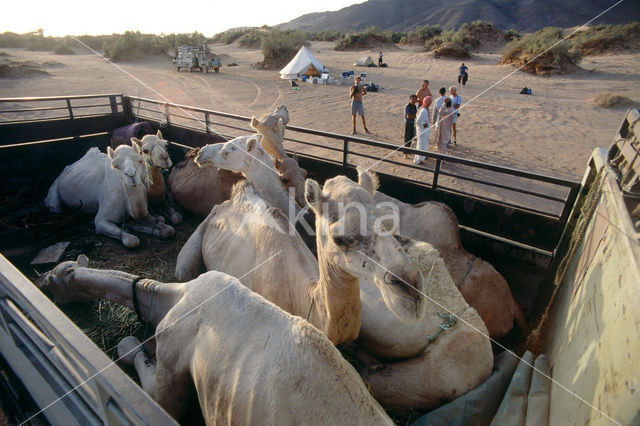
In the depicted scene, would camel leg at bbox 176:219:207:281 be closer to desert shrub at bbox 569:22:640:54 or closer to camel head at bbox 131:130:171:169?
camel head at bbox 131:130:171:169

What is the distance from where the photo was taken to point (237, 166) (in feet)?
15.6

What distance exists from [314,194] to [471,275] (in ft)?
6.77

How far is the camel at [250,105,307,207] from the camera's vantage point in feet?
16.9

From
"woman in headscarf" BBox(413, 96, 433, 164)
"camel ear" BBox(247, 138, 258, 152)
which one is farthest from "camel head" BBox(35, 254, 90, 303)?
"woman in headscarf" BBox(413, 96, 433, 164)

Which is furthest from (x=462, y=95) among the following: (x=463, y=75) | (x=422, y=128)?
(x=422, y=128)

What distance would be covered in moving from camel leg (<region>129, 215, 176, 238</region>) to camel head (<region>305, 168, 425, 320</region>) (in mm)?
3603

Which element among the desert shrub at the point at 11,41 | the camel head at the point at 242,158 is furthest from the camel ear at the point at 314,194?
the desert shrub at the point at 11,41

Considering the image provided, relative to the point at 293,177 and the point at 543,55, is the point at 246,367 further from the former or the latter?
the point at 543,55

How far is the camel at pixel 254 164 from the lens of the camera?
4.58m

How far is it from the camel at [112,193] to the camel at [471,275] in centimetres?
370

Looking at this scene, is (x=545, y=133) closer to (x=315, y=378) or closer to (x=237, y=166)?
(x=237, y=166)

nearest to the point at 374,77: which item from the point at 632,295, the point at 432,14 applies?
the point at 632,295

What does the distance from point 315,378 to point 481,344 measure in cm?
155

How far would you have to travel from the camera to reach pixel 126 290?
320 centimetres
